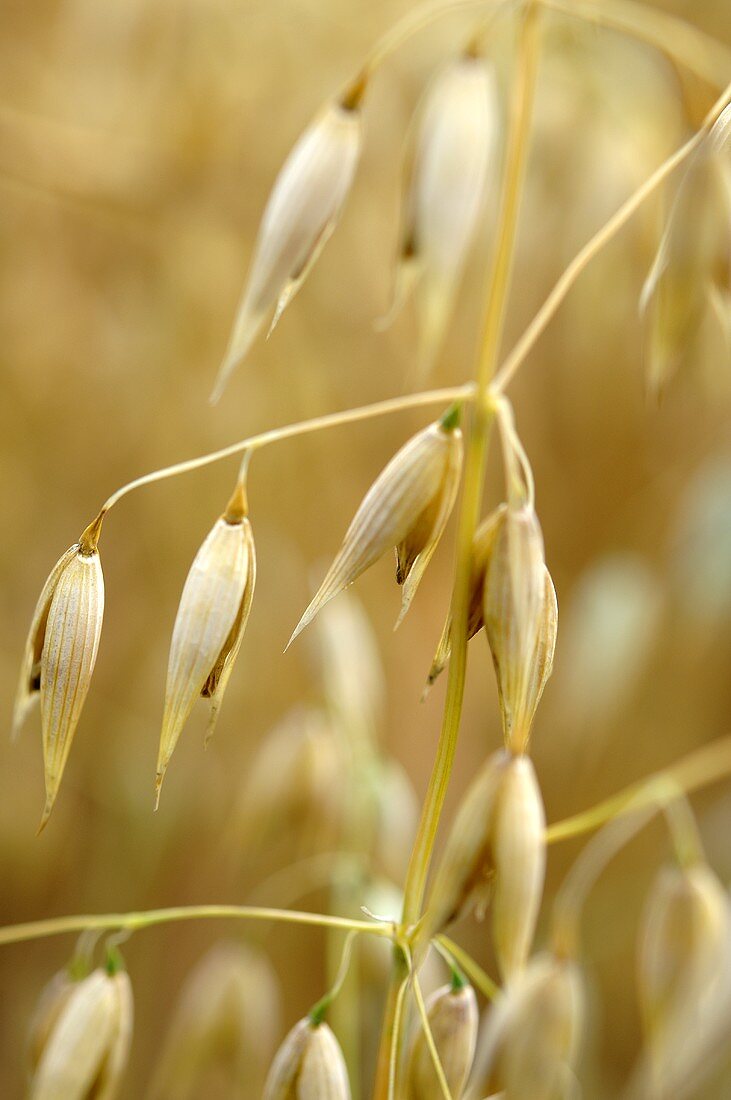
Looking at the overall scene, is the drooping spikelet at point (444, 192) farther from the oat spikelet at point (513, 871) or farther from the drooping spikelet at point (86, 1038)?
the drooping spikelet at point (86, 1038)

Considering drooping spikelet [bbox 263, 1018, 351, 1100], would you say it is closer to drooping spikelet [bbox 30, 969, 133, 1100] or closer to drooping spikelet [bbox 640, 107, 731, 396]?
drooping spikelet [bbox 30, 969, 133, 1100]

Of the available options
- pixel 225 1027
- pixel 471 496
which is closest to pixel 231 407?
pixel 225 1027

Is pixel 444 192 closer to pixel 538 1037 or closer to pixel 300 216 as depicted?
pixel 300 216

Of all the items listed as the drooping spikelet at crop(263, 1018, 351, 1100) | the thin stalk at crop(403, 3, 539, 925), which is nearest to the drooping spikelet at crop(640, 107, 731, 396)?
the thin stalk at crop(403, 3, 539, 925)

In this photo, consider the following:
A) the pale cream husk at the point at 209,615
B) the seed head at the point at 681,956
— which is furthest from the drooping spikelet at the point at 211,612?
the seed head at the point at 681,956

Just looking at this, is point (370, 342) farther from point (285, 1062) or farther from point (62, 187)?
point (285, 1062)

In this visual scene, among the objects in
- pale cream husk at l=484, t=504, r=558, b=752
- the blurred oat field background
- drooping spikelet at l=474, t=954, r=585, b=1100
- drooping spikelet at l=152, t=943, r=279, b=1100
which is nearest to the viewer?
pale cream husk at l=484, t=504, r=558, b=752

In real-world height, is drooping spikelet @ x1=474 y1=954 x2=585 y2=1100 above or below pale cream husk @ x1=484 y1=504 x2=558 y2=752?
below
